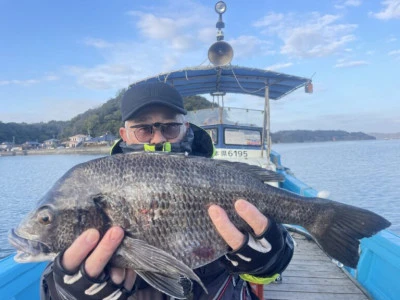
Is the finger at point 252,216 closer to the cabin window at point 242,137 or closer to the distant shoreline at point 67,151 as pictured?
the cabin window at point 242,137

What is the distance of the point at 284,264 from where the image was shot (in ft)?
8.16

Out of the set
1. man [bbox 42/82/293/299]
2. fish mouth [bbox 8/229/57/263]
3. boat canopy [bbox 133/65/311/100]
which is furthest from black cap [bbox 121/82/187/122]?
boat canopy [bbox 133/65/311/100]

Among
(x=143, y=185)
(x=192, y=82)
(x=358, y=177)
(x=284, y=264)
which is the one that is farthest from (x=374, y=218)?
(x=358, y=177)

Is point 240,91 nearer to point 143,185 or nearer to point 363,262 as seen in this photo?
point 363,262

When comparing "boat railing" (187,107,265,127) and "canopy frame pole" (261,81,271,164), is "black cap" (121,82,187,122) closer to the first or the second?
"canopy frame pole" (261,81,271,164)

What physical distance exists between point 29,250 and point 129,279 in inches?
26.8

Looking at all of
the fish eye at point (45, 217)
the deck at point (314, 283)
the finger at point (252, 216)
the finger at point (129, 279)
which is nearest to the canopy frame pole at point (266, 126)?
the deck at point (314, 283)

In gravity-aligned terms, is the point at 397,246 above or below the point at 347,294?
above

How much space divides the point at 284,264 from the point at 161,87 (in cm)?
180

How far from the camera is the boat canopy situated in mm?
9750

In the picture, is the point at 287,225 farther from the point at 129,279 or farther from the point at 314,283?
the point at 129,279

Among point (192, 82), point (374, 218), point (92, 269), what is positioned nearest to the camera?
point (92, 269)

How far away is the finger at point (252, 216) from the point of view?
86.9 inches

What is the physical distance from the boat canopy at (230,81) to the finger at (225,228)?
25.6 ft
